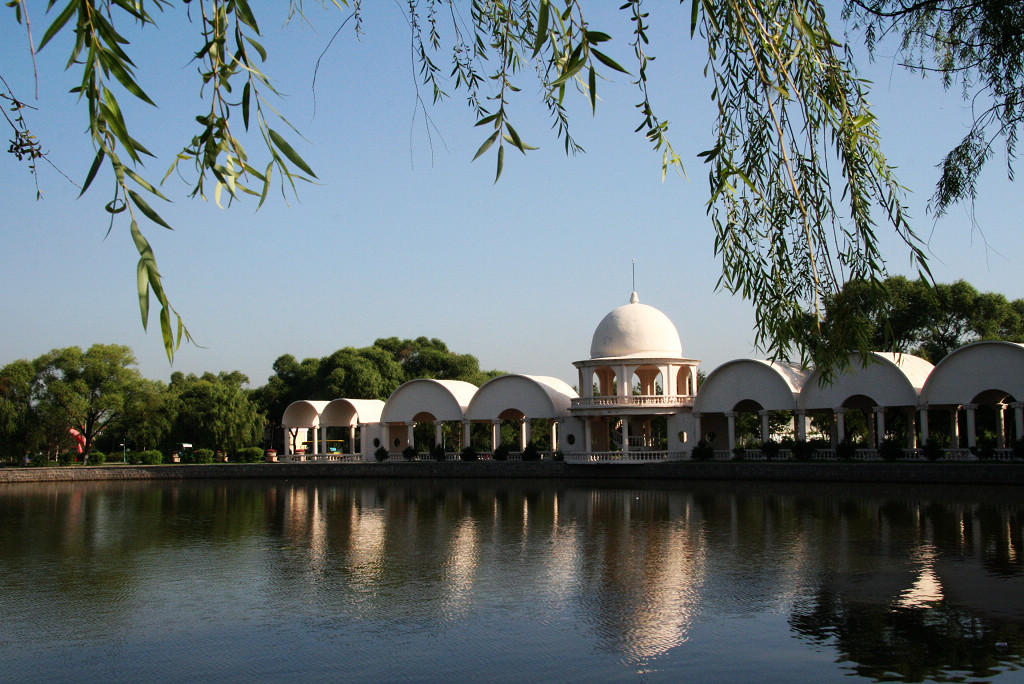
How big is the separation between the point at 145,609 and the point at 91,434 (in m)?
34.7

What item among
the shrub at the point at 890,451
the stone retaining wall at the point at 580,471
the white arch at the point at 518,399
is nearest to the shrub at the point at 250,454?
the stone retaining wall at the point at 580,471

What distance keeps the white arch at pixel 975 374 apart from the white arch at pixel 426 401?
Result: 17.1 metres

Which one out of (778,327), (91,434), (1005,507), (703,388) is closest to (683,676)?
(778,327)

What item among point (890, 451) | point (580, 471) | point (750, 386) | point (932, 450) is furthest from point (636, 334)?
point (932, 450)

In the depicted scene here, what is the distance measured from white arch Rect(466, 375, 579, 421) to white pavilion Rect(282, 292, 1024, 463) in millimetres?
48

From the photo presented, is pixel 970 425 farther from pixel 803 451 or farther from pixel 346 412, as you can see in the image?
pixel 346 412

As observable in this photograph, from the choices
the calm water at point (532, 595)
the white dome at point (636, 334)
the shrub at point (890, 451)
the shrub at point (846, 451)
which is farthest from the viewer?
the white dome at point (636, 334)

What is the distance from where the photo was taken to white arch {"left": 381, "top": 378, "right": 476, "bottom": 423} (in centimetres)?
3634

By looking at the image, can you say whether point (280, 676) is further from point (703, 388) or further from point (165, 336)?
point (703, 388)

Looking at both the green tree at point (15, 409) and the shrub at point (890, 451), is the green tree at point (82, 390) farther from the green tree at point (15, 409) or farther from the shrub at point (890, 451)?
the shrub at point (890, 451)

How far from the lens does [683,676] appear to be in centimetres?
742

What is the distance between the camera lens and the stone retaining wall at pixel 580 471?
77.0 ft

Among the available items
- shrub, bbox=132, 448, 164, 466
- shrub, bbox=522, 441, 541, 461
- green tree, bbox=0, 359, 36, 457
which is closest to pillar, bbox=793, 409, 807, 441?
shrub, bbox=522, 441, 541, 461

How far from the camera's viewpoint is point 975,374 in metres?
26.4
